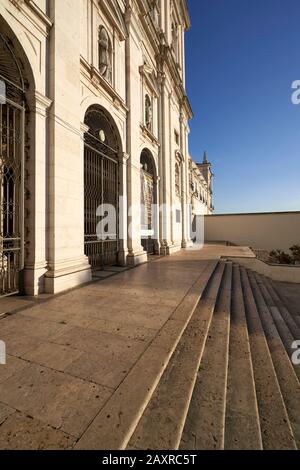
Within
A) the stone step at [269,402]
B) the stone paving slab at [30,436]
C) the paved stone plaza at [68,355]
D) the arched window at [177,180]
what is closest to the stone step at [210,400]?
the stone step at [269,402]

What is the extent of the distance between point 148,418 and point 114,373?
548mm

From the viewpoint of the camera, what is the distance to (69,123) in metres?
5.43

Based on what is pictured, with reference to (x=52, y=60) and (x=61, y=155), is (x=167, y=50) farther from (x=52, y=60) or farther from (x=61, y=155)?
(x=61, y=155)

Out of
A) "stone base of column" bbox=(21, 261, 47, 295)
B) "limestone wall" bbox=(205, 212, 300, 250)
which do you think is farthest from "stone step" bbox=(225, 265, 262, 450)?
"limestone wall" bbox=(205, 212, 300, 250)

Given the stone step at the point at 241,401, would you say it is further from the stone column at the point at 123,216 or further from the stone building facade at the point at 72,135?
the stone column at the point at 123,216

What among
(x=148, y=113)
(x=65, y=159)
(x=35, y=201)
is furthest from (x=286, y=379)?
(x=148, y=113)

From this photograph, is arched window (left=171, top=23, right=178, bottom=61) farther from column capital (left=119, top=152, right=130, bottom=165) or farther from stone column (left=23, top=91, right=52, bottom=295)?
stone column (left=23, top=91, right=52, bottom=295)

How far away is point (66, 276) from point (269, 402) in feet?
14.1

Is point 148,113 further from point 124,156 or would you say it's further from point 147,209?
point 147,209

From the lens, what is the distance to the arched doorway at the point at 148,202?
38.1ft

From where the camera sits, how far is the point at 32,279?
4.65 m

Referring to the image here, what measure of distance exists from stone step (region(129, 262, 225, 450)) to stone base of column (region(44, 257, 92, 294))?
3002 mm

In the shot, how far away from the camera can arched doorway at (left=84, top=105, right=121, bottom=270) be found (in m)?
7.46
